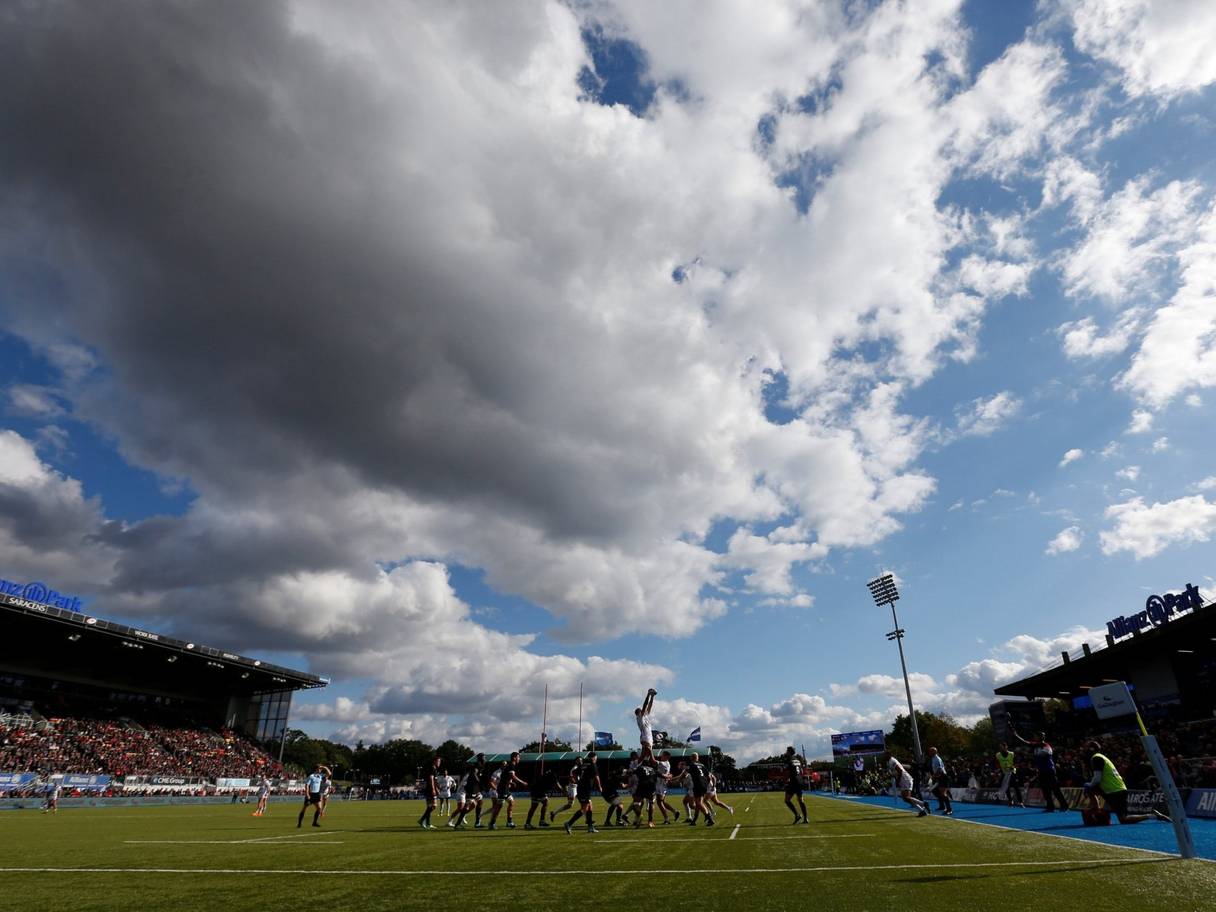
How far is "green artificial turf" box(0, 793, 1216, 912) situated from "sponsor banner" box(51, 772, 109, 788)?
3604cm

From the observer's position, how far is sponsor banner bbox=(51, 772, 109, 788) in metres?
42.5

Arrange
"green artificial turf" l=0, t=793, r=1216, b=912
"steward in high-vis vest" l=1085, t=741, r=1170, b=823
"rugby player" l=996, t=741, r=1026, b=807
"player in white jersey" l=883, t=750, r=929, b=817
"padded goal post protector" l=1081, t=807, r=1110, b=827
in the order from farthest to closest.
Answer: "rugby player" l=996, t=741, r=1026, b=807, "player in white jersey" l=883, t=750, r=929, b=817, "padded goal post protector" l=1081, t=807, r=1110, b=827, "steward in high-vis vest" l=1085, t=741, r=1170, b=823, "green artificial turf" l=0, t=793, r=1216, b=912

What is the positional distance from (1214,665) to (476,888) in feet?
149

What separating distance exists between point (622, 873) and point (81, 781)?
51.8 m

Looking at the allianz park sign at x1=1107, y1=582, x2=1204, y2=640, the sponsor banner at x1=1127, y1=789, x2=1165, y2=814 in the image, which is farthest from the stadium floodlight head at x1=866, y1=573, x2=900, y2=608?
the sponsor banner at x1=1127, y1=789, x2=1165, y2=814

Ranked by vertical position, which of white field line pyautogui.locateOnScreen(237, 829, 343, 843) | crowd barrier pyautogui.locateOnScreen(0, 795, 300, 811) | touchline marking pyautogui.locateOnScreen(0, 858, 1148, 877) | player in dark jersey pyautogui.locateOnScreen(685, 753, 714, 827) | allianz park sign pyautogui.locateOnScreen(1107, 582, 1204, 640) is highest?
allianz park sign pyautogui.locateOnScreen(1107, 582, 1204, 640)

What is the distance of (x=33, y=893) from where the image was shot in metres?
8.56

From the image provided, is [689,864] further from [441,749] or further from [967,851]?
[441,749]

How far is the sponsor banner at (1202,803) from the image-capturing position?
56.1 feet

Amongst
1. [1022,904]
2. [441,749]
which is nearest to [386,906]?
[1022,904]

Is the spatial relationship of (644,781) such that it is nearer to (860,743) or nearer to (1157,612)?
(1157,612)

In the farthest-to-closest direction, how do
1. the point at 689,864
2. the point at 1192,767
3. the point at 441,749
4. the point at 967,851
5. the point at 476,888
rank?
the point at 441,749, the point at 1192,767, the point at 967,851, the point at 689,864, the point at 476,888

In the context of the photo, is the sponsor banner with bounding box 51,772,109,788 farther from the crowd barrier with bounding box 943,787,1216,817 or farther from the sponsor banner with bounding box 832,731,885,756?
the sponsor banner with bounding box 832,731,885,756

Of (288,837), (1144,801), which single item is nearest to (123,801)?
(288,837)
